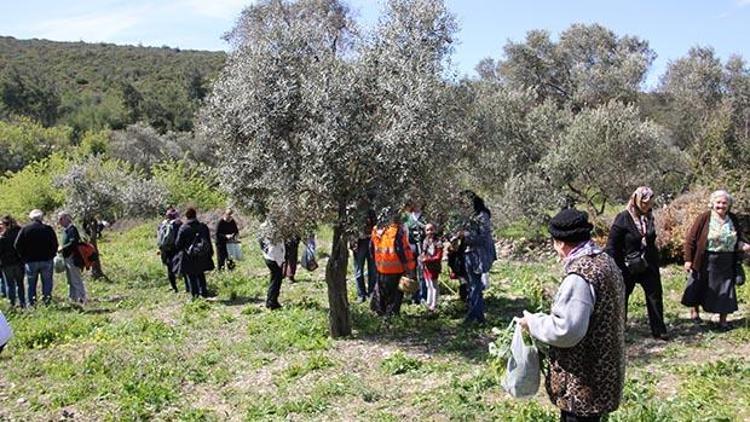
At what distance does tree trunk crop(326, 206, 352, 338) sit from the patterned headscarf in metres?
3.98

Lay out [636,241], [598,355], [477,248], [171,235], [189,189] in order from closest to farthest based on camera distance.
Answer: [598,355] < [636,241] < [477,248] < [171,235] < [189,189]

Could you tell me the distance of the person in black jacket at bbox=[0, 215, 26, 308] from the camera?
13.0m

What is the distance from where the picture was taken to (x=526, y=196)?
64.1 ft

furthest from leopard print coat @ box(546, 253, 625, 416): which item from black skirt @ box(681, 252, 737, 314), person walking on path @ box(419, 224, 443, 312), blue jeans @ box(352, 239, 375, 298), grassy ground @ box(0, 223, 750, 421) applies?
blue jeans @ box(352, 239, 375, 298)

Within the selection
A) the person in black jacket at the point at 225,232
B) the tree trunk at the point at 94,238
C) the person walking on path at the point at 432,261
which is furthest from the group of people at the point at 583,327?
the tree trunk at the point at 94,238

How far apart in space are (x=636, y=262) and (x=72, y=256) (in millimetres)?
10699

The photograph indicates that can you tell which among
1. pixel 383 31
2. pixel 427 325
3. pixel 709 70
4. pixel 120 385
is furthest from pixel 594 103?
pixel 120 385

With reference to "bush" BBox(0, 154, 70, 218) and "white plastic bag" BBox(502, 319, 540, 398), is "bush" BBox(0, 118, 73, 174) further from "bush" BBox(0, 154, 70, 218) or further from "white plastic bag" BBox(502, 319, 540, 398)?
"white plastic bag" BBox(502, 319, 540, 398)

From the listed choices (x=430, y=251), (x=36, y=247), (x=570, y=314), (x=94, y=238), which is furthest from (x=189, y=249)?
(x=570, y=314)

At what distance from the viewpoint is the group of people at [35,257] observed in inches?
504

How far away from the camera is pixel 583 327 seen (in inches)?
150

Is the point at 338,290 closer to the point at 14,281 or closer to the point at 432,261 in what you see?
the point at 432,261

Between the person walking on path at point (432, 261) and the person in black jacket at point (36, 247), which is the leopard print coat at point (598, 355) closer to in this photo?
the person walking on path at point (432, 261)

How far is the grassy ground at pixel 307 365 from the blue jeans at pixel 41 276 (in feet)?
1.56
